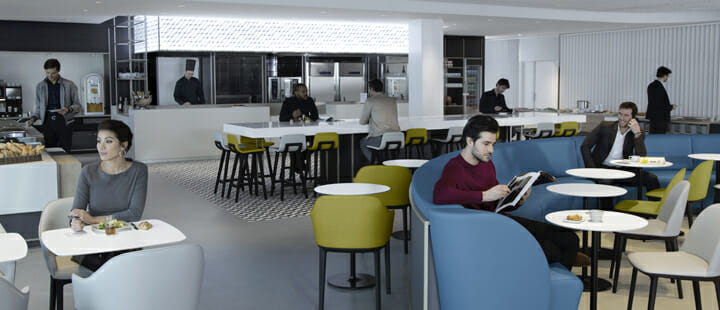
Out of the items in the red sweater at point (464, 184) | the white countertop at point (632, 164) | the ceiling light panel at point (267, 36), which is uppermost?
the ceiling light panel at point (267, 36)

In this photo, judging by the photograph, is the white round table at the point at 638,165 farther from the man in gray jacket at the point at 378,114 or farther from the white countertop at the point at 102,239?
the white countertop at the point at 102,239

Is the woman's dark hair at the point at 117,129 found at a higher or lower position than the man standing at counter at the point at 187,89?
lower

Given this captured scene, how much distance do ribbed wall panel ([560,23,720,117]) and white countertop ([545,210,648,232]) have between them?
1061cm

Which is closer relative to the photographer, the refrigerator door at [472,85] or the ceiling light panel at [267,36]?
the ceiling light panel at [267,36]

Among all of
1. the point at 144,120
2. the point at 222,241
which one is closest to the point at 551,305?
the point at 222,241

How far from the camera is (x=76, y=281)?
9.46 ft

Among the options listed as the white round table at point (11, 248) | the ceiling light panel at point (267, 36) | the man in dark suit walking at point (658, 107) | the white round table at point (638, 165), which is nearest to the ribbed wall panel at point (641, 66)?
the man in dark suit walking at point (658, 107)

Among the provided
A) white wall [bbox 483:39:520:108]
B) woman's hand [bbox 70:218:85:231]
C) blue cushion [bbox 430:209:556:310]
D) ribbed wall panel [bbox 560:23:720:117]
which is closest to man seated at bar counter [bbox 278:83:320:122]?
woman's hand [bbox 70:218:85:231]

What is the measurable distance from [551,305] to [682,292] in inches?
66.6

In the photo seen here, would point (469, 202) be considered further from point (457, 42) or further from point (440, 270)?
point (457, 42)

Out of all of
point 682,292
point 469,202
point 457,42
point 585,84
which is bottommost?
point 682,292

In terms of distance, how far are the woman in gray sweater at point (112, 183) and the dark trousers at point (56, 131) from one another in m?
4.62

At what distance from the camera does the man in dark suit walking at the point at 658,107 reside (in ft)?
38.4

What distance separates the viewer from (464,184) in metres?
4.02
